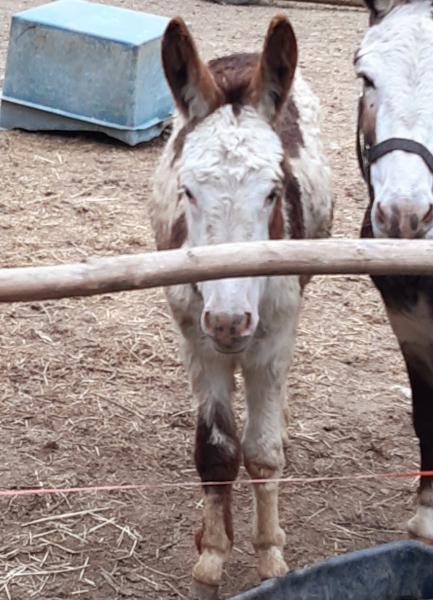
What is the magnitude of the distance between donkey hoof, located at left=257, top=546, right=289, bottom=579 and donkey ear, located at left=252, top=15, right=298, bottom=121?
4.73ft

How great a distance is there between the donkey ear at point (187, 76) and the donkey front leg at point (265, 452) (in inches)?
33.8

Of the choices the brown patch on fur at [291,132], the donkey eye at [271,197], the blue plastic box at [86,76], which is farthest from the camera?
the blue plastic box at [86,76]

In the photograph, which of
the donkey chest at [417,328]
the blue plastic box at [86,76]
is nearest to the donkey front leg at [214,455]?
the donkey chest at [417,328]

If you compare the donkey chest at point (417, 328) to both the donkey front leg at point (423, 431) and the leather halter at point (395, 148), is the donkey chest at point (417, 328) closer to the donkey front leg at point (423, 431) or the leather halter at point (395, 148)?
the donkey front leg at point (423, 431)

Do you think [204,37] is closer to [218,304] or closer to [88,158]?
[88,158]

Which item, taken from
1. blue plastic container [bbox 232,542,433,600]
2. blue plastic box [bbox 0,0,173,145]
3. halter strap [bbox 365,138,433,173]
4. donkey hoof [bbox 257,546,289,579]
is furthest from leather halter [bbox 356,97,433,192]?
blue plastic box [bbox 0,0,173,145]

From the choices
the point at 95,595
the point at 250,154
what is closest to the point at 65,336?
the point at 95,595

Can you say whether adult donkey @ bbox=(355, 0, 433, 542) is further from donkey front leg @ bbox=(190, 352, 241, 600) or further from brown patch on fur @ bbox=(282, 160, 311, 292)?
donkey front leg @ bbox=(190, 352, 241, 600)

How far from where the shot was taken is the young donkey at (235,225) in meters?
3.16

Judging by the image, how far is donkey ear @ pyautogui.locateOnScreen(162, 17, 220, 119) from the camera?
3283mm

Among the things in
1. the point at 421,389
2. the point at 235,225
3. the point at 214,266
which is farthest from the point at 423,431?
the point at 214,266

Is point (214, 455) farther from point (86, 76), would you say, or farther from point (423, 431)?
point (86, 76)

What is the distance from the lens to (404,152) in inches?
128

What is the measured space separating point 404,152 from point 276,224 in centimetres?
44
